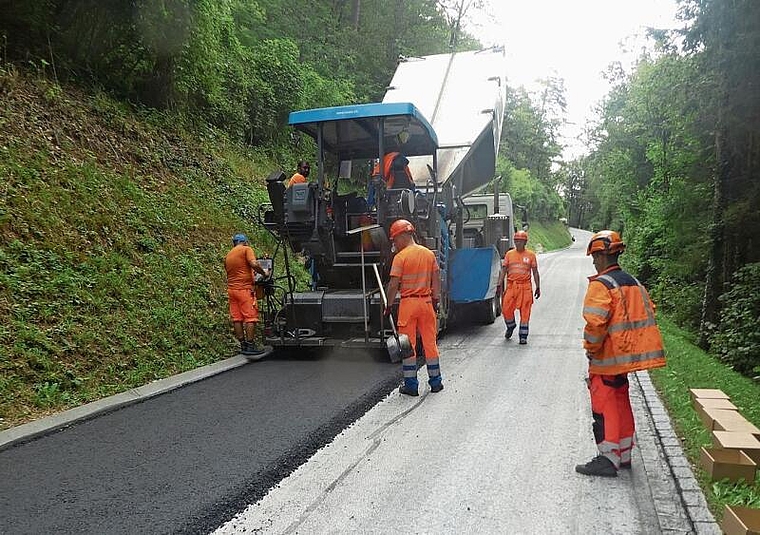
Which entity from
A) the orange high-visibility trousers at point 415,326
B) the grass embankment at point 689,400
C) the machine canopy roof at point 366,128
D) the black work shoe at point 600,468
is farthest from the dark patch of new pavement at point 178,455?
the machine canopy roof at point 366,128

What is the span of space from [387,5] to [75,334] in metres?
19.0

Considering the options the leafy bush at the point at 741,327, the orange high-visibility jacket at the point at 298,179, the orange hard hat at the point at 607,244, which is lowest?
the leafy bush at the point at 741,327

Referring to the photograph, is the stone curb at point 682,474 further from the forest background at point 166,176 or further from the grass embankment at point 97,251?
the grass embankment at point 97,251

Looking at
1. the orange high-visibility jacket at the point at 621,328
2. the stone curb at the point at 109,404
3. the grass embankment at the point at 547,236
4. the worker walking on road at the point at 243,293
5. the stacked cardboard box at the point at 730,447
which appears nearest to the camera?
the stacked cardboard box at the point at 730,447

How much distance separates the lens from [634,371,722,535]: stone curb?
2967mm

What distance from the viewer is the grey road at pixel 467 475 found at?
306 cm

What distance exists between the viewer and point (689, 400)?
5086mm

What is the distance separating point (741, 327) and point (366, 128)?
5907 mm

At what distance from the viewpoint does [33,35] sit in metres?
8.49

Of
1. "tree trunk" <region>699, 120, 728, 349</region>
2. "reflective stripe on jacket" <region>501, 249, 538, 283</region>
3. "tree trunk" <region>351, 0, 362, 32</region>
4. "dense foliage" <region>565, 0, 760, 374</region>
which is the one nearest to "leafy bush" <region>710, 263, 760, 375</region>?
"dense foliage" <region>565, 0, 760, 374</region>

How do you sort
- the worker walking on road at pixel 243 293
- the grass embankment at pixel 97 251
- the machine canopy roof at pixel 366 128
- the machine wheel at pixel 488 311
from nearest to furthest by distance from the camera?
the grass embankment at pixel 97 251 → the machine canopy roof at pixel 366 128 → the worker walking on road at pixel 243 293 → the machine wheel at pixel 488 311

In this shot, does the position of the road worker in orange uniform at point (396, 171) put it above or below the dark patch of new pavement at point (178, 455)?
above

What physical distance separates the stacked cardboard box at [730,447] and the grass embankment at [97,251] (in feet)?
15.1

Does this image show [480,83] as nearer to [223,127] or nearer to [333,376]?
[223,127]
